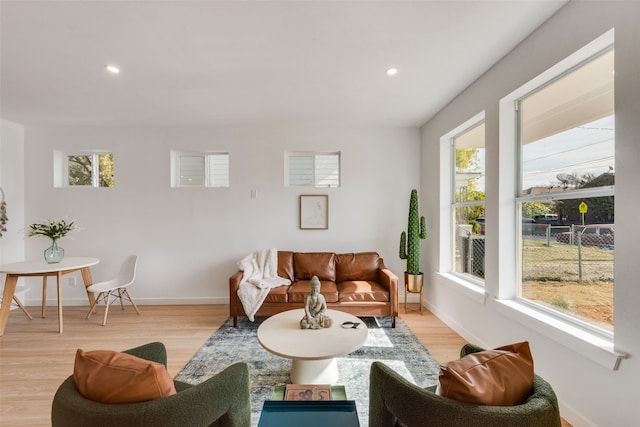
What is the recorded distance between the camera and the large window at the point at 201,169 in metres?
4.41

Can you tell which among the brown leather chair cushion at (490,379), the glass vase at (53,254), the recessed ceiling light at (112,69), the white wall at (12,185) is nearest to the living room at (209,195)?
the white wall at (12,185)

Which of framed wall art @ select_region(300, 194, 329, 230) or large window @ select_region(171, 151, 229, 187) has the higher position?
large window @ select_region(171, 151, 229, 187)

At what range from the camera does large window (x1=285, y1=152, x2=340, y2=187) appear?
174 inches

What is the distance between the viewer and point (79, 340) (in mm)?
3078

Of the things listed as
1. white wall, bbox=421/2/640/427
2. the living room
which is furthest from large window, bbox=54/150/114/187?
white wall, bbox=421/2/640/427

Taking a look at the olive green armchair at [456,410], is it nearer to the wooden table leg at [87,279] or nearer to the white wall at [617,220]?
the white wall at [617,220]

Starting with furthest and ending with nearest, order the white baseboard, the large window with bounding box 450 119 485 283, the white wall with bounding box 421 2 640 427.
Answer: the white baseboard, the large window with bounding box 450 119 485 283, the white wall with bounding box 421 2 640 427

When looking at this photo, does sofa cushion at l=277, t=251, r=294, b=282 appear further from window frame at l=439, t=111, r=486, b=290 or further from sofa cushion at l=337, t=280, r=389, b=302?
window frame at l=439, t=111, r=486, b=290

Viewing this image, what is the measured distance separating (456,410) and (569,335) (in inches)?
55.5

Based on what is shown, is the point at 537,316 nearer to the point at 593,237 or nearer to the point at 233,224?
the point at 593,237

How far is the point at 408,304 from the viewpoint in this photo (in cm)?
424

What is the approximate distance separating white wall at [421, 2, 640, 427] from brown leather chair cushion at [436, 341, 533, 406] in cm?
95

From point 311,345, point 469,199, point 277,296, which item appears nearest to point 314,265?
point 277,296

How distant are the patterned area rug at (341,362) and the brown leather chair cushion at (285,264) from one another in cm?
80
